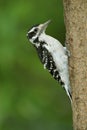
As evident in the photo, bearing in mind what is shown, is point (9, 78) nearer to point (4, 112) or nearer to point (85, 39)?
point (4, 112)

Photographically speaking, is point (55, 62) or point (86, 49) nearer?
point (86, 49)

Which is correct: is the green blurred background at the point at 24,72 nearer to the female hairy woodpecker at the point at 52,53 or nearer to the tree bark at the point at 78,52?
the female hairy woodpecker at the point at 52,53

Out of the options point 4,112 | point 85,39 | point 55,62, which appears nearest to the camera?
point 85,39

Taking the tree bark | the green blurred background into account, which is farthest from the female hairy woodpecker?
the green blurred background

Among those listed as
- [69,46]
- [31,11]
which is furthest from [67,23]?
[31,11]

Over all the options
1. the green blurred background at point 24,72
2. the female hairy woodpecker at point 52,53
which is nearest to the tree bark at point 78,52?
the female hairy woodpecker at point 52,53

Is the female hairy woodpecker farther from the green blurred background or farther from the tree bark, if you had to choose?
the green blurred background
